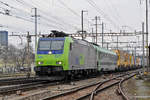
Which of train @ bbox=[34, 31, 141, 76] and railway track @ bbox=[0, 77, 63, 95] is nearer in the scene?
railway track @ bbox=[0, 77, 63, 95]

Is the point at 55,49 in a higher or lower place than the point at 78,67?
higher

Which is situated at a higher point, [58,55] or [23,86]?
[58,55]

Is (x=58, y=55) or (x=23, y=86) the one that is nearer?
(x=23, y=86)

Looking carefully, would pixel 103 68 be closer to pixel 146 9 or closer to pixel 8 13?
pixel 146 9

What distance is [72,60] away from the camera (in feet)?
63.3

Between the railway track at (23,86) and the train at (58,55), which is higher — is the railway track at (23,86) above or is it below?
below

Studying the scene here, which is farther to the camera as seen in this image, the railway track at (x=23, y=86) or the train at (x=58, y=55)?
the train at (x=58, y=55)

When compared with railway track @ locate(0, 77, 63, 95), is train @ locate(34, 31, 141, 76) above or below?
above

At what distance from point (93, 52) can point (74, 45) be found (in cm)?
680

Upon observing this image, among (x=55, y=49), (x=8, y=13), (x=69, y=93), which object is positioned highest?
(x=8, y=13)

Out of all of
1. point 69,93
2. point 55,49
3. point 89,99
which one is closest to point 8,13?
point 55,49

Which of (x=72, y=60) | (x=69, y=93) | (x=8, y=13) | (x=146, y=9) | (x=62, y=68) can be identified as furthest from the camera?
(x=146, y=9)

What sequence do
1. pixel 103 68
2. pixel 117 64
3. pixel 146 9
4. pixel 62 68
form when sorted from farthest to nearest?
pixel 117 64 → pixel 103 68 → pixel 146 9 → pixel 62 68

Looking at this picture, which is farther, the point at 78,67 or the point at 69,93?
the point at 78,67
